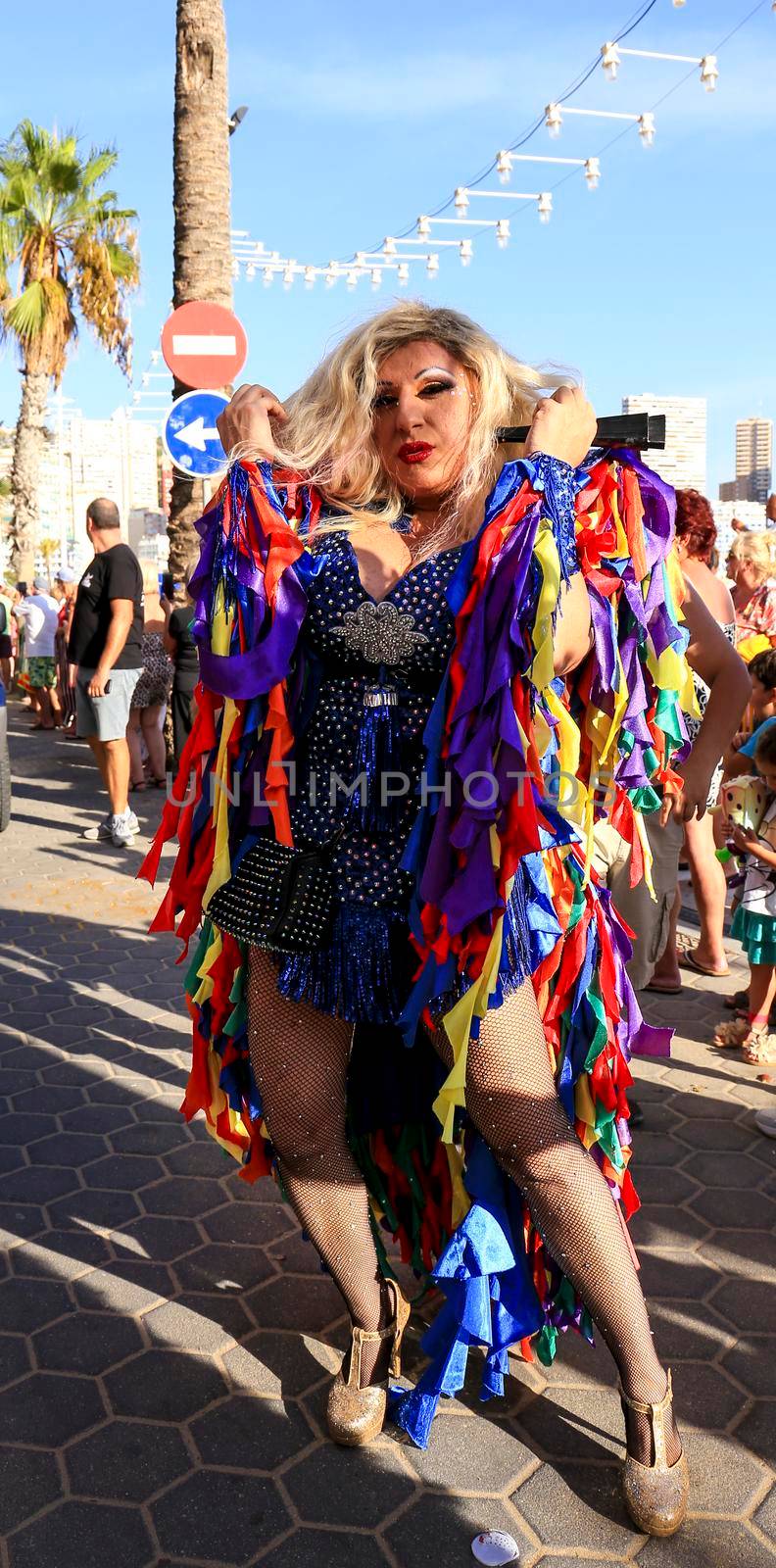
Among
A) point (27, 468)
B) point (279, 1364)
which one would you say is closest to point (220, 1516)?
point (279, 1364)

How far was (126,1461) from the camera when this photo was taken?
2.22m

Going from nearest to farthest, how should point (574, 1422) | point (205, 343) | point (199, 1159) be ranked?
point (574, 1422) < point (199, 1159) < point (205, 343)

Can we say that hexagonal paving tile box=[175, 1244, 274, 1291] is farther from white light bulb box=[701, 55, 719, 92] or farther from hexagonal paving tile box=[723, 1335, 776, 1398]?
white light bulb box=[701, 55, 719, 92]

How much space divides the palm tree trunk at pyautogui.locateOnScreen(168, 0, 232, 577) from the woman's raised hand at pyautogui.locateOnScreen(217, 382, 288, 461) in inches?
251

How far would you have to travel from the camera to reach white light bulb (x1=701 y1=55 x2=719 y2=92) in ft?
30.9

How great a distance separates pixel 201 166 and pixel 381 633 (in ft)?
24.7

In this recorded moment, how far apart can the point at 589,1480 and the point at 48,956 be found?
147 inches

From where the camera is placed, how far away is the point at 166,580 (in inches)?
390

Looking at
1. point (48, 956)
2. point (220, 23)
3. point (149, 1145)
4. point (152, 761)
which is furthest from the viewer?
Result: point (152, 761)

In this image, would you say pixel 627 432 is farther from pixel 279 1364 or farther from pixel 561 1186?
pixel 279 1364

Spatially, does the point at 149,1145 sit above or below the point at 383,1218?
below

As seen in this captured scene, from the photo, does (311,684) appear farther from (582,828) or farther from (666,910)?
(666,910)

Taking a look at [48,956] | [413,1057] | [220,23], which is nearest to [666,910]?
[413,1057]

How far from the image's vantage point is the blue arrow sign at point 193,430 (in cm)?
717
